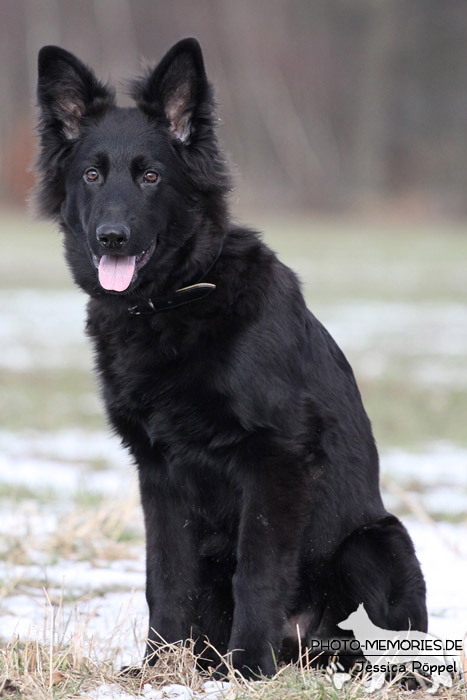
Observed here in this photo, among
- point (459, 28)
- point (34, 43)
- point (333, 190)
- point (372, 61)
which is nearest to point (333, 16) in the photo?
point (372, 61)

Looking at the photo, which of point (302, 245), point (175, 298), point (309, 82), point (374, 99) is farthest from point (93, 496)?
point (374, 99)

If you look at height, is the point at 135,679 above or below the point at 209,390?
below

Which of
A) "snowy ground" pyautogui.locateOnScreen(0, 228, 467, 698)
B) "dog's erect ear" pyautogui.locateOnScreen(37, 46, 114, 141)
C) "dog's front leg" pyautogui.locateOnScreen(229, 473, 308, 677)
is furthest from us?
"snowy ground" pyautogui.locateOnScreen(0, 228, 467, 698)

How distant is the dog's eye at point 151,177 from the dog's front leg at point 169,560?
1123 mm

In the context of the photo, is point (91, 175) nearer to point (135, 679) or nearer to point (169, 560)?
point (169, 560)

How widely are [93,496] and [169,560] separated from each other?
231cm

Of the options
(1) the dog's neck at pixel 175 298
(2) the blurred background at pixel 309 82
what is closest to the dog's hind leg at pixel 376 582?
(1) the dog's neck at pixel 175 298

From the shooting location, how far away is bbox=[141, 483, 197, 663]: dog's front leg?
129 inches

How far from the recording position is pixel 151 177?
3.33 metres

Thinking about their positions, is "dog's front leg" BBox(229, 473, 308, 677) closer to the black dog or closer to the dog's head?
the black dog

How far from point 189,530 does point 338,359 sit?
2.84 feet

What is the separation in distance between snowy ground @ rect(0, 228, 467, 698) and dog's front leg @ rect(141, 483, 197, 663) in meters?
0.21

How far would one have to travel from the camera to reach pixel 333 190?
31734mm

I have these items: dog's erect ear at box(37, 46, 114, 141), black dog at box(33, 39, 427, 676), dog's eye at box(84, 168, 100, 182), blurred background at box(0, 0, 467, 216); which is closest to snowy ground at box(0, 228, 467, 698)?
black dog at box(33, 39, 427, 676)
